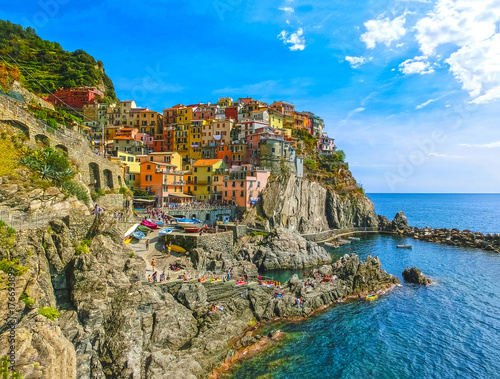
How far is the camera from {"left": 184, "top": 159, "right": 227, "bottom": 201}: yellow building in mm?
62312

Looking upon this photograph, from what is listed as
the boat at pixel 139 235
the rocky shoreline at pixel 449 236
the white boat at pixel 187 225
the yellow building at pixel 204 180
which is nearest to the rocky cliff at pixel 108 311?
the boat at pixel 139 235

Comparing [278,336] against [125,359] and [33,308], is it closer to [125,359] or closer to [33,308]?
[125,359]

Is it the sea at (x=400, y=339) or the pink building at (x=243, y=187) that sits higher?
the pink building at (x=243, y=187)

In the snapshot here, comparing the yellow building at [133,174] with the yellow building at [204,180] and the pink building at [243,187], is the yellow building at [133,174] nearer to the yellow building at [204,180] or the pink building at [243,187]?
the yellow building at [204,180]

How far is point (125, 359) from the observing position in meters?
18.8

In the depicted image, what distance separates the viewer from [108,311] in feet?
68.8

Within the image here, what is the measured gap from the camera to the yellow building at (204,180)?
204 feet

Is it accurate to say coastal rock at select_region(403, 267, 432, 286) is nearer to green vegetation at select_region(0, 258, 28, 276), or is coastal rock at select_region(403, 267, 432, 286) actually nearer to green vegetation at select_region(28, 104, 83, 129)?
green vegetation at select_region(0, 258, 28, 276)

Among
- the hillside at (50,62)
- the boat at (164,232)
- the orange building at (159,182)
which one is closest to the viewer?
the boat at (164,232)

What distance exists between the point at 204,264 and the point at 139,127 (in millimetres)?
59541

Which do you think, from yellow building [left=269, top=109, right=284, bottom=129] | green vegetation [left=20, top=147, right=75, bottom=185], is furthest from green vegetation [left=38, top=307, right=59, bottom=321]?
yellow building [left=269, top=109, right=284, bottom=129]

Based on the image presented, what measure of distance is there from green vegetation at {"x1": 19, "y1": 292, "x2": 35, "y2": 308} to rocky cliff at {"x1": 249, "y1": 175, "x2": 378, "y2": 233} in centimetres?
3946

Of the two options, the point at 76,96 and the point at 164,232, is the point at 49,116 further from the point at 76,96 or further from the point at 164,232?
the point at 76,96

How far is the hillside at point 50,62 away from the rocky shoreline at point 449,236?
302 feet
